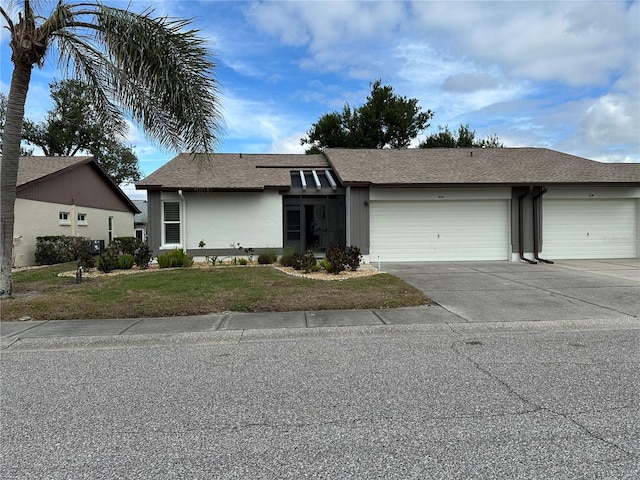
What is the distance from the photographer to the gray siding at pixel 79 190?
19.1m

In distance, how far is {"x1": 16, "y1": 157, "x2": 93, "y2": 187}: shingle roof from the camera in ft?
61.6

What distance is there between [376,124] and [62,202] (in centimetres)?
2213

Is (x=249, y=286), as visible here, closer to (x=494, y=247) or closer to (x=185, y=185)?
(x=185, y=185)

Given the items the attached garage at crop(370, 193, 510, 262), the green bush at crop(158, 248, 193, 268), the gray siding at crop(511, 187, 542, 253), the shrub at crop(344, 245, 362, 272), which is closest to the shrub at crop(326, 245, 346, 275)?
the shrub at crop(344, 245, 362, 272)

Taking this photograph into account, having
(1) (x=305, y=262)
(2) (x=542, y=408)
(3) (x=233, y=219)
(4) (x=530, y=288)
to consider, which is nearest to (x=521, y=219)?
(4) (x=530, y=288)

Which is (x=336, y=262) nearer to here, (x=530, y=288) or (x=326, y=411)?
(x=530, y=288)

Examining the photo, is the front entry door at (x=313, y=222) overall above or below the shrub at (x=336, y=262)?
above

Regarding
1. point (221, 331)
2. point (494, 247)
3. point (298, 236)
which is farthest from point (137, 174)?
point (221, 331)

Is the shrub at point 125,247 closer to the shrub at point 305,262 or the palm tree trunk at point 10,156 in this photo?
the palm tree trunk at point 10,156

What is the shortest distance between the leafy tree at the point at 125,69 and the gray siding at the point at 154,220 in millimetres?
6525

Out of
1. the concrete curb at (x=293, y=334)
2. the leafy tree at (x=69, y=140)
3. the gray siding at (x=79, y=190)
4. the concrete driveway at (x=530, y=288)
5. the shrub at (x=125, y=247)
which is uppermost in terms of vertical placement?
the leafy tree at (x=69, y=140)

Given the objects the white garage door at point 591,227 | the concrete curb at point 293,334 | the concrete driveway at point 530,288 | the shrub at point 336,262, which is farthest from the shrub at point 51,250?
the white garage door at point 591,227

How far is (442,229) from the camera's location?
15.9 m

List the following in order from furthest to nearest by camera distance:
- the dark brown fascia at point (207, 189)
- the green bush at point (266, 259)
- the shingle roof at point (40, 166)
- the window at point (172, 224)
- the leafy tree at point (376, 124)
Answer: the leafy tree at point (376, 124) → the shingle roof at point (40, 166) → the window at point (172, 224) → the dark brown fascia at point (207, 189) → the green bush at point (266, 259)
